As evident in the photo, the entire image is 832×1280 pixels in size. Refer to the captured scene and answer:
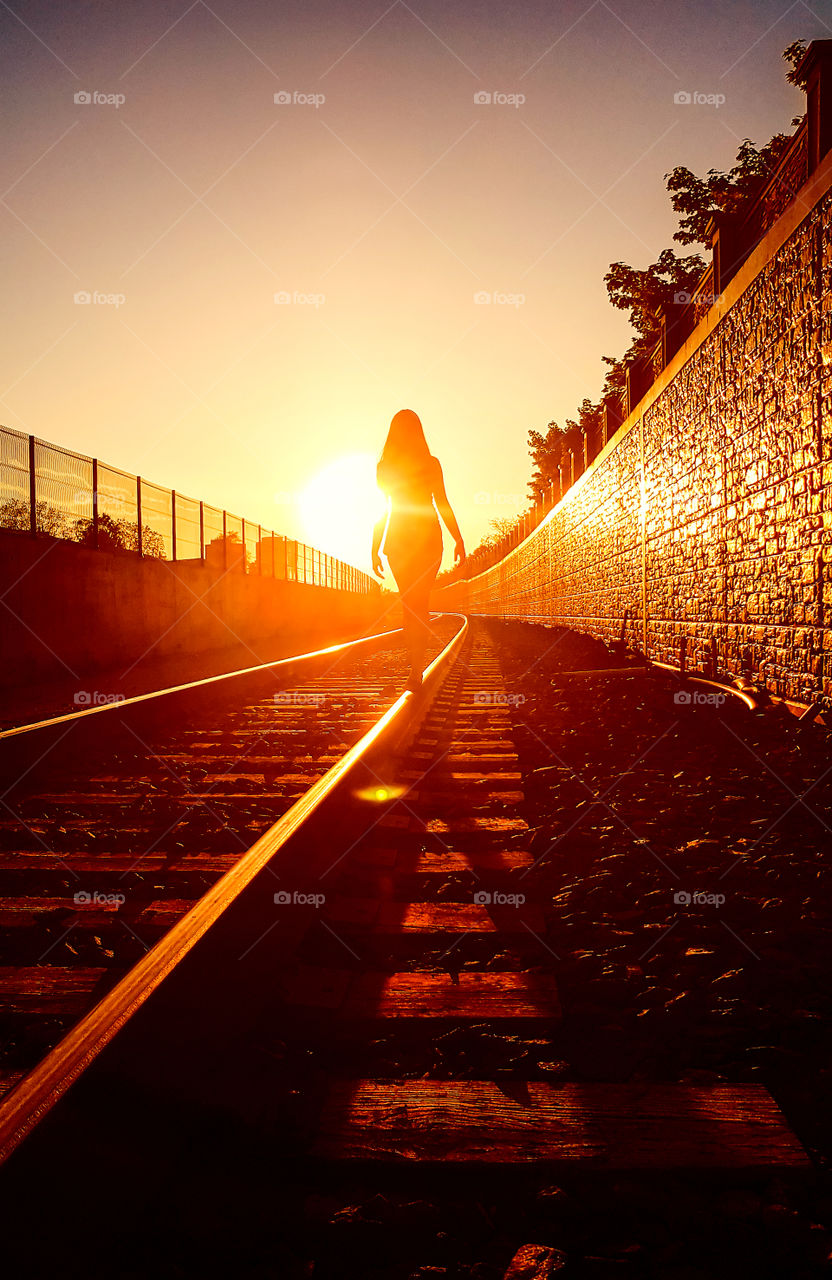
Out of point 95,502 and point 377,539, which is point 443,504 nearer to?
point 377,539

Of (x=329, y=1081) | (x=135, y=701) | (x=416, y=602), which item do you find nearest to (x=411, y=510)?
(x=416, y=602)

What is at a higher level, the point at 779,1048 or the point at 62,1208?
the point at 62,1208

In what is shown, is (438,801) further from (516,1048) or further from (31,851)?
(516,1048)

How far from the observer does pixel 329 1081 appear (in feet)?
5.13

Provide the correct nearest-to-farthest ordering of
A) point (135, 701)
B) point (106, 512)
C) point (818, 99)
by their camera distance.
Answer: point (818, 99), point (135, 701), point (106, 512)

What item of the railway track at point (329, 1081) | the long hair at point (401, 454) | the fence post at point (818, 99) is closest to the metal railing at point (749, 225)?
the fence post at point (818, 99)

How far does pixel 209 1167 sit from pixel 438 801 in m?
2.77

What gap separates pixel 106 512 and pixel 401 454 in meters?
10.3

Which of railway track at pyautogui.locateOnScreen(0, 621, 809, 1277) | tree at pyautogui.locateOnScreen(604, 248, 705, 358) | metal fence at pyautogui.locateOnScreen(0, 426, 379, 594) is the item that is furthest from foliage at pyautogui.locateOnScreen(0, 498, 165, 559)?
tree at pyautogui.locateOnScreen(604, 248, 705, 358)

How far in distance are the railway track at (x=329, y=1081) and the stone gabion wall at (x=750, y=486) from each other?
15.1ft

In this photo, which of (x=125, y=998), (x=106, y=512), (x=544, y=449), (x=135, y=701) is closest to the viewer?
(x=125, y=998)

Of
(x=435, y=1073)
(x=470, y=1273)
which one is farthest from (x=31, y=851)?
(x=470, y=1273)

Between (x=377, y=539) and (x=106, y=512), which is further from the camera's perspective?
(x=106, y=512)

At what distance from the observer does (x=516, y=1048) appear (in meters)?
1.72
